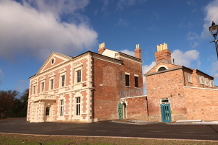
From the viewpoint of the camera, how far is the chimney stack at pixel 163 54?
21902 mm

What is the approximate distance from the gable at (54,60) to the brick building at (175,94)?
12576mm

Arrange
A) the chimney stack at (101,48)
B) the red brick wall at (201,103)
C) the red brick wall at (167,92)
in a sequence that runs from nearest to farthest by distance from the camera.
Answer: the red brick wall at (201,103) < the red brick wall at (167,92) < the chimney stack at (101,48)

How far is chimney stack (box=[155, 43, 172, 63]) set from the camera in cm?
2190

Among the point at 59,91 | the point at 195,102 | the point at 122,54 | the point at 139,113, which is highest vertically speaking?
the point at 122,54

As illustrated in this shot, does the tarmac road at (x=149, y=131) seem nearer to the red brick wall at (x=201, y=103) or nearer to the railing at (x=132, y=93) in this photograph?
the red brick wall at (x=201, y=103)

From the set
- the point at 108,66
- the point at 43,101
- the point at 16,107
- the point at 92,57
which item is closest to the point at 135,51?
the point at 108,66

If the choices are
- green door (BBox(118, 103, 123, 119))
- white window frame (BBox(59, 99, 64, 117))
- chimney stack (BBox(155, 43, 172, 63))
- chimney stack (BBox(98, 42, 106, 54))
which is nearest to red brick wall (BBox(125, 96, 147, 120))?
green door (BBox(118, 103, 123, 119))

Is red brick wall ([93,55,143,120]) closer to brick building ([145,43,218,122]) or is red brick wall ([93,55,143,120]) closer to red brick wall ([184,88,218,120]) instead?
brick building ([145,43,218,122])

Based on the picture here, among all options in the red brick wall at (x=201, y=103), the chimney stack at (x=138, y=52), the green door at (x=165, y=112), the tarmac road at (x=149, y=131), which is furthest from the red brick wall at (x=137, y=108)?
the chimney stack at (x=138, y=52)

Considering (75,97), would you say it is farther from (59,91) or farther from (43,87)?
(43,87)

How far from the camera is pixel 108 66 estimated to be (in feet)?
79.0

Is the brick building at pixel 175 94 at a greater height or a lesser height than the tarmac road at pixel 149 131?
greater

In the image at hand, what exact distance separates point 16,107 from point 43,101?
2635cm

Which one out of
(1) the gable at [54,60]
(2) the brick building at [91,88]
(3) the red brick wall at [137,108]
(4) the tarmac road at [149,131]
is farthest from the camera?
(1) the gable at [54,60]
